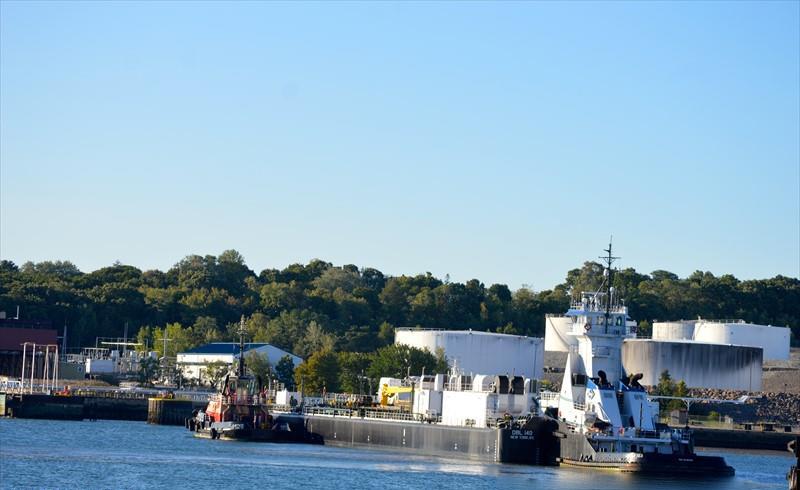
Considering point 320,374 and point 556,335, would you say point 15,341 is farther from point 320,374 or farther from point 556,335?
point 556,335

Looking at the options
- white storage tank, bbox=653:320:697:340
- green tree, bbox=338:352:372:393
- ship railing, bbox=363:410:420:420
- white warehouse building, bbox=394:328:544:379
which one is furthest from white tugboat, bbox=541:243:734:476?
white storage tank, bbox=653:320:697:340

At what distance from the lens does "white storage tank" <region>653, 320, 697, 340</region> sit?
15388 cm

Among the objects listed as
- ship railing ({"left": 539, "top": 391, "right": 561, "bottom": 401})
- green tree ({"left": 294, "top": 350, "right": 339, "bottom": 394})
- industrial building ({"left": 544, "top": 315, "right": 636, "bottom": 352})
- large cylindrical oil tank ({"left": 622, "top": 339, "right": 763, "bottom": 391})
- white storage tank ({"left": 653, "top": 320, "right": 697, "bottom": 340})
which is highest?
white storage tank ({"left": 653, "top": 320, "right": 697, "bottom": 340})

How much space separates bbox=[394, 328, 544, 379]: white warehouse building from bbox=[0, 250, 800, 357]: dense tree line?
26472 mm

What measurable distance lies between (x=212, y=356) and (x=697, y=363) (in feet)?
150

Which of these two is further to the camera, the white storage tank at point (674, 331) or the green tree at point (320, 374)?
the white storage tank at point (674, 331)

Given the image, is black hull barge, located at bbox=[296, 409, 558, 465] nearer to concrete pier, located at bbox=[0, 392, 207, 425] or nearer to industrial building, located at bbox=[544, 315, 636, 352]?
concrete pier, located at bbox=[0, 392, 207, 425]

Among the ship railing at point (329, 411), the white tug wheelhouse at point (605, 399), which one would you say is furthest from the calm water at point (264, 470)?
the ship railing at point (329, 411)

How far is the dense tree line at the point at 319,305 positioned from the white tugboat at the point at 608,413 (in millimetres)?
84430

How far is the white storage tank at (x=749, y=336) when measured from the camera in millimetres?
147125

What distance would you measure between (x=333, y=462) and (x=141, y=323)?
104m

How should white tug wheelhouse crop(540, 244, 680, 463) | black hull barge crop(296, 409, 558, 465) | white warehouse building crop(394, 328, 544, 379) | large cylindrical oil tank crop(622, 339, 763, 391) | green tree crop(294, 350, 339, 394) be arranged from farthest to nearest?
1. large cylindrical oil tank crop(622, 339, 763, 391)
2. white warehouse building crop(394, 328, 544, 379)
3. green tree crop(294, 350, 339, 394)
4. black hull barge crop(296, 409, 558, 465)
5. white tug wheelhouse crop(540, 244, 680, 463)

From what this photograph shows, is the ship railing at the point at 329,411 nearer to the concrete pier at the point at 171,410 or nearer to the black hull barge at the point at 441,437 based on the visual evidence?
the black hull barge at the point at 441,437

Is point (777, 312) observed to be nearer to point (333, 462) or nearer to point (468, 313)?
point (468, 313)
